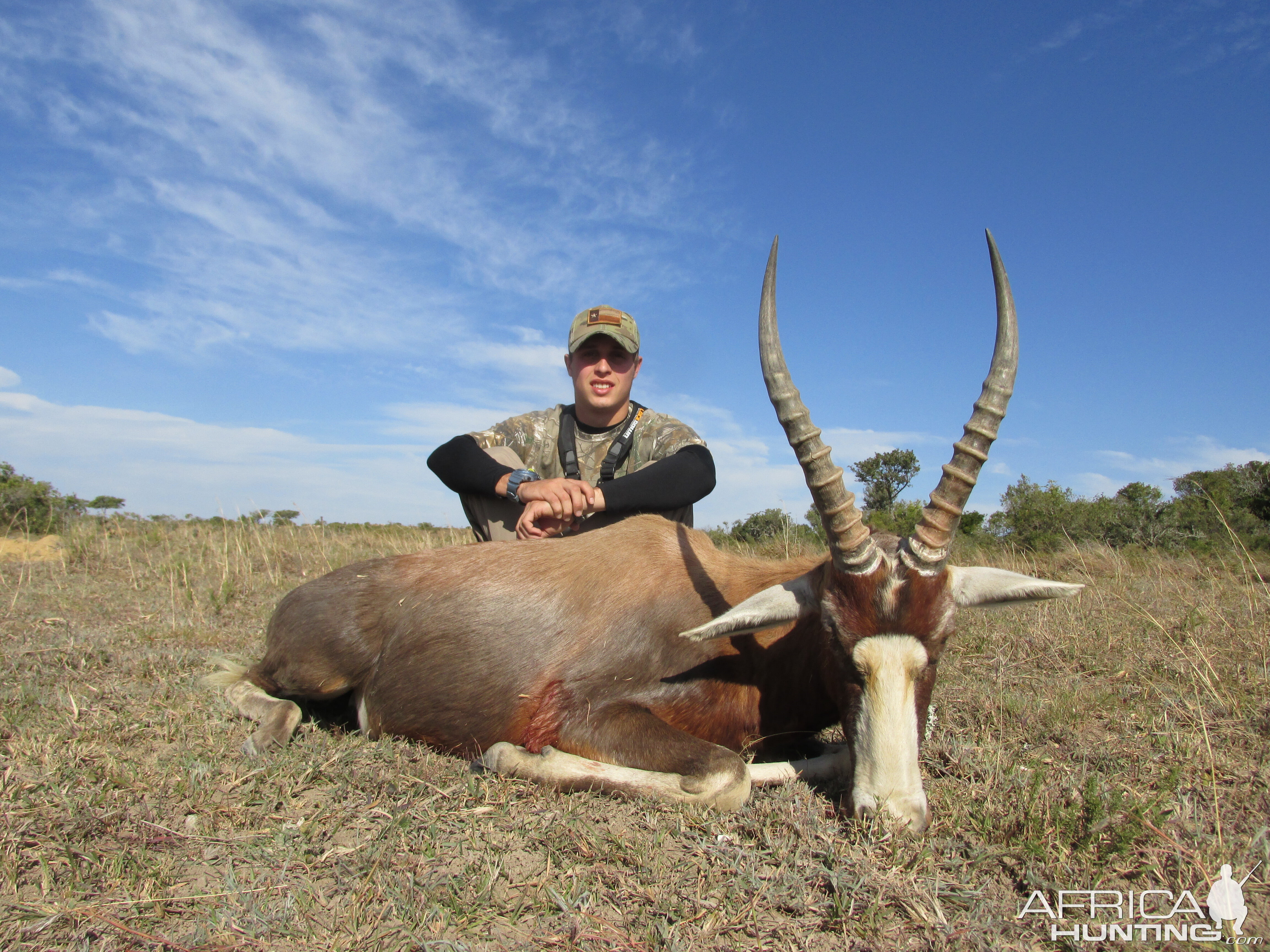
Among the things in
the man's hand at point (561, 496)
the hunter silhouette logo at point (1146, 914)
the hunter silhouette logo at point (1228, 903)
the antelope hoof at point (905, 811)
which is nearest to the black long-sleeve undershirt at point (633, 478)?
the man's hand at point (561, 496)

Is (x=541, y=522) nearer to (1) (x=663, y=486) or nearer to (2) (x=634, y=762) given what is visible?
(1) (x=663, y=486)

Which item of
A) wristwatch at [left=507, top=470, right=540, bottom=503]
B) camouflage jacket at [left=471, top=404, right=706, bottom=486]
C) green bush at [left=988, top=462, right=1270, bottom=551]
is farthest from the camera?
green bush at [left=988, top=462, right=1270, bottom=551]

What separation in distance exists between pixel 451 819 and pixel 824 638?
161cm

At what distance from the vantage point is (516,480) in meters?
4.96

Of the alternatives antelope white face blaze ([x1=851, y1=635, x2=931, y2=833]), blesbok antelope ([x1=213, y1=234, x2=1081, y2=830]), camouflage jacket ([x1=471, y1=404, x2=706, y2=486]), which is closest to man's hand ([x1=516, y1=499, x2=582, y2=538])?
blesbok antelope ([x1=213, y1=234, x2=1081, y2=830])

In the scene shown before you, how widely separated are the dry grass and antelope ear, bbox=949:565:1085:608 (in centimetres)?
67

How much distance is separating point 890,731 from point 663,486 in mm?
2538

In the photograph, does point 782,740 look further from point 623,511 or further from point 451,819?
point 623,511

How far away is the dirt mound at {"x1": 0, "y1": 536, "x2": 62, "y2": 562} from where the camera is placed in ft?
32.7

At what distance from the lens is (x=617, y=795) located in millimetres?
2895

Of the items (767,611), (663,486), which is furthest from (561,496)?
(767,611)

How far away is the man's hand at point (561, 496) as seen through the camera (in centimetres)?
443

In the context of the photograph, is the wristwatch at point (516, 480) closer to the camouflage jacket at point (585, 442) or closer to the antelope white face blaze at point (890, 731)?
the camouflage jacket at point (585, 442)

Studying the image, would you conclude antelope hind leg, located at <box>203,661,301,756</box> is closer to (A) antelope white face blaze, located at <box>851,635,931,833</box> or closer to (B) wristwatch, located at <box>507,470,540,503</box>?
(B) wristwatch, located at <box>507,470,540,503</box>
